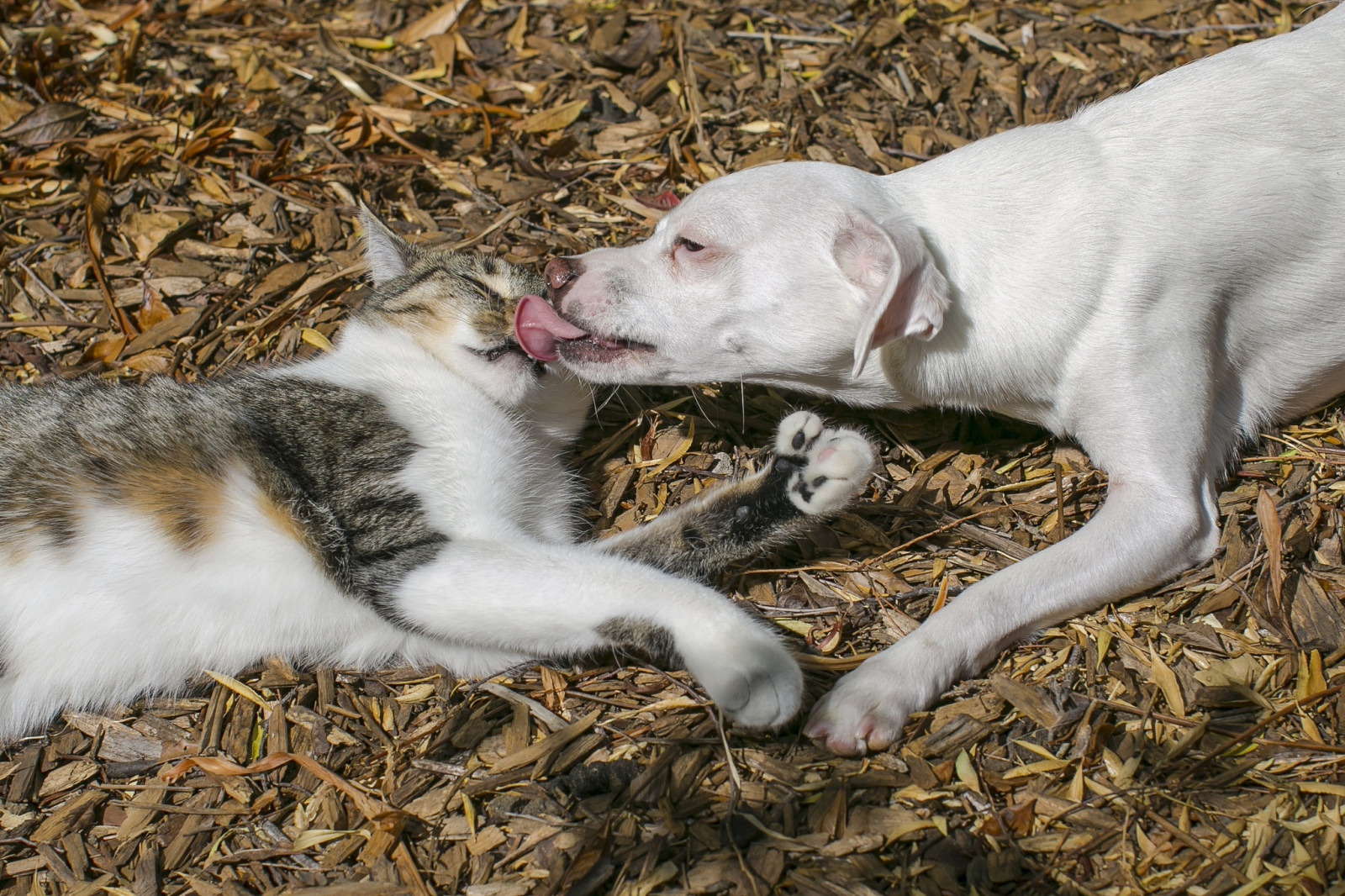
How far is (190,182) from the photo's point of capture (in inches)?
193

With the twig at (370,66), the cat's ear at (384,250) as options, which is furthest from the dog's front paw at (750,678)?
the twig at (370,66)

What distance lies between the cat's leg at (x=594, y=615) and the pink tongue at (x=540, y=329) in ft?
2.45

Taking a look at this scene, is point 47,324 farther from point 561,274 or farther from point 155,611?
point 561,274

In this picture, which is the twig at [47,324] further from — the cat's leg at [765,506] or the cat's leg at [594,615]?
the cat's leg at [765,506]

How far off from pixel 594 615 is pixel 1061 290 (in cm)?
178

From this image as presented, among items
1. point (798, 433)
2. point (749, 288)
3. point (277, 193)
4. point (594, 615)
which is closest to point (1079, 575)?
point (798, 433)

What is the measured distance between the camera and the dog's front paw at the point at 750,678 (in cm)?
277

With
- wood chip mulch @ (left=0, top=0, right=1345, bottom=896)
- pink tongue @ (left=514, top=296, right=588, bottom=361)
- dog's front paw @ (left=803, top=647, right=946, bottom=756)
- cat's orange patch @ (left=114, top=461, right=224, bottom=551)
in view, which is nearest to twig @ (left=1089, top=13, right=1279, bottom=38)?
wood chip mulch @ (left=0, top=0, right=1345, bottom=896)

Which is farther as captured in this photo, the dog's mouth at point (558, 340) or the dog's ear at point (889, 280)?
the dog's mouth at point (558, 340)

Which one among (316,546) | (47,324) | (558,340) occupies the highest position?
(558,340)

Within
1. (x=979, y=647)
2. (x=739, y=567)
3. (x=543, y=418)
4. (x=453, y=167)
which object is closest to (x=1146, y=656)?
(x=979, y=647)

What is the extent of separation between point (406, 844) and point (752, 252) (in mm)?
2056

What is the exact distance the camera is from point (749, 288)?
333cm

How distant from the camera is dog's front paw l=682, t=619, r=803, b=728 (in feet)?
9.09
